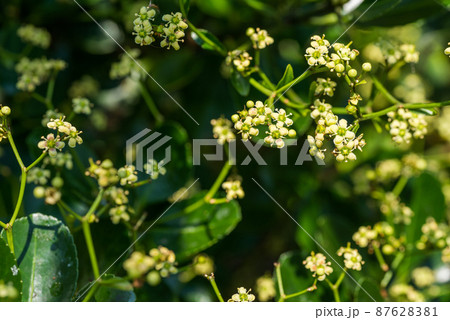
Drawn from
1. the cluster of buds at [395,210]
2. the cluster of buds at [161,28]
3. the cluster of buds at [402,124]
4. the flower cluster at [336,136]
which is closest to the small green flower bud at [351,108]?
the flower cluster at [336,136]

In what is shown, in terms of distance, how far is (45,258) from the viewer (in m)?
1.57

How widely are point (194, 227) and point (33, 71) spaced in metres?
1.07

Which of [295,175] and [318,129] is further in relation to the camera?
[295,175]

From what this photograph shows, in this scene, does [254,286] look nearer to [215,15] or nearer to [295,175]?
[295,175]

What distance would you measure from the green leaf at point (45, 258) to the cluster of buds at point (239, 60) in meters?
0.84

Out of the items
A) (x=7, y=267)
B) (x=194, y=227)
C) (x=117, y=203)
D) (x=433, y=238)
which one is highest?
(x=117, y=203)

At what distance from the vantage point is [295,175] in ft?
8.44

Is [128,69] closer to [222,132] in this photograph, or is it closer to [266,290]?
[222,132]

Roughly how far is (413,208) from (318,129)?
39.3 inches

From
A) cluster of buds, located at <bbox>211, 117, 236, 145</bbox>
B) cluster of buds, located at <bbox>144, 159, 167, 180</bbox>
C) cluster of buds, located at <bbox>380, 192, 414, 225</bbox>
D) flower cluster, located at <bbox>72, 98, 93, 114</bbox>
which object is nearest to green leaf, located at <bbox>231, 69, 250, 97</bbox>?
cluster of buds, located at <bbox>211, 117, 236, 145</bbox>

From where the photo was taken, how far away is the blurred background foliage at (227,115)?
6.30 ft

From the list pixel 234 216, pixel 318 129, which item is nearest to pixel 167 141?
pixel 234 216

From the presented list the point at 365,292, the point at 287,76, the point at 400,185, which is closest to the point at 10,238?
the point at 287,76

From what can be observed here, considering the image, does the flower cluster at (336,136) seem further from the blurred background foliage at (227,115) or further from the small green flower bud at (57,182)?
the small green flower bud at (57,182)
